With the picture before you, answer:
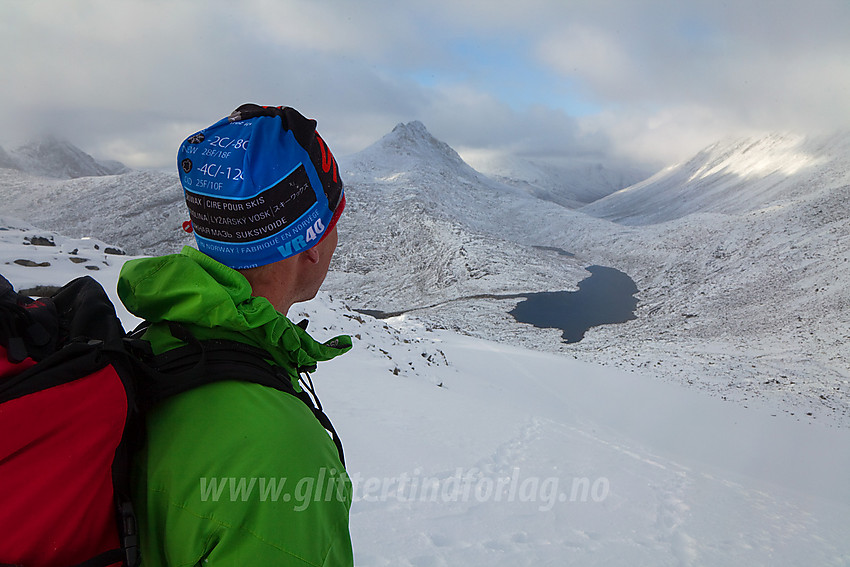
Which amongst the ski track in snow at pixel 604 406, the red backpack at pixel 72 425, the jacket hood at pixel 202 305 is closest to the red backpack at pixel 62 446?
the red backpack at pixel 72 425

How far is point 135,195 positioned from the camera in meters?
67.4

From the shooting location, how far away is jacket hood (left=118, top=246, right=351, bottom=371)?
1.39 m

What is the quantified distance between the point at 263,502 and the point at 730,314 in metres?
38.7

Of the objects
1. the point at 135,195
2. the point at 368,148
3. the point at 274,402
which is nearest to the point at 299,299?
the point at 274,402

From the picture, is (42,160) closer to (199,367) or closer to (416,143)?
(416,143)

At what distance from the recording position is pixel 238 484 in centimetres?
109

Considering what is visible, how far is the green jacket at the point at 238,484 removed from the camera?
1.10 m

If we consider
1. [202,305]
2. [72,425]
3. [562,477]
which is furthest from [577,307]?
[72,425]

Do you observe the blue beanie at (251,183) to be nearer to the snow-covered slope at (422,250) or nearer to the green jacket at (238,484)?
the green jacket at (238,484)

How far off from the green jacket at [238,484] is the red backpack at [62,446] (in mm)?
88

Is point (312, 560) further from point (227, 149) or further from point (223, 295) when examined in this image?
point (227, 149)

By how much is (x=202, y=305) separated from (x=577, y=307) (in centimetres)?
4057

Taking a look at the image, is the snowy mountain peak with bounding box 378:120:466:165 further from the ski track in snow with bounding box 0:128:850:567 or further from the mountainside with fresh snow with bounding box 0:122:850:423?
the ski track in snow with bounding box 0:128:850:567

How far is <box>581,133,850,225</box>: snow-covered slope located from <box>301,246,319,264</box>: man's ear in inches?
2982
